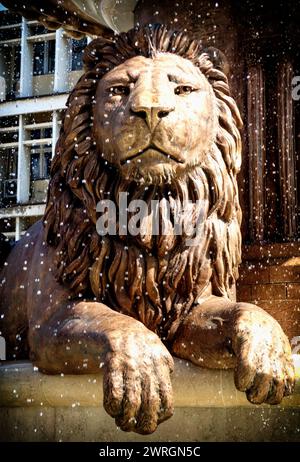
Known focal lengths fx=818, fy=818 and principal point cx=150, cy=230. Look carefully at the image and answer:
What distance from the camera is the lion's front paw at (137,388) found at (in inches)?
96.0

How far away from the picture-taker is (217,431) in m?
2.82

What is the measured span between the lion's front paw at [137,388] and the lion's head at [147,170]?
1.77 feet

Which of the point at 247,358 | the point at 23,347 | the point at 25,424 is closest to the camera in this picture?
the point at 247,358

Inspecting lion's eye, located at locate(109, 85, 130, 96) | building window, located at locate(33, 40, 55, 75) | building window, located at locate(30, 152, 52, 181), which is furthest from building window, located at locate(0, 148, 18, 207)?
lion's eye, located at locate(109, 85, 130, 96)

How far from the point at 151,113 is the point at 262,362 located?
1003mm

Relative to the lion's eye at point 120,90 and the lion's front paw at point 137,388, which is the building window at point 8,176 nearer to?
the lion's eye at point 120,90

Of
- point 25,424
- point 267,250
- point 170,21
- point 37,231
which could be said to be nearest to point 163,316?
point 25,424

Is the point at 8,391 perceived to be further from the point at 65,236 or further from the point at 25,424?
the point at 65,236

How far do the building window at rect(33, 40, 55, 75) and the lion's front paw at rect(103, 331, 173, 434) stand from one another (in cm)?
1828

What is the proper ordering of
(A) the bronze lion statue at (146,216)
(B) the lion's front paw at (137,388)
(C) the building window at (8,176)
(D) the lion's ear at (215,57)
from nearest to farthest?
(B) the lion's front paw at (137,388)
(A) the bronze lion statue at (146,216)
(D) the lion's ear at (215,57)
(C) the building window at (8,176)

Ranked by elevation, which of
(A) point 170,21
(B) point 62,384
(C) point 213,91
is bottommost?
(B) point 62,384

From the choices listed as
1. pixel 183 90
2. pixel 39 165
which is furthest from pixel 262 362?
pixel 39 165

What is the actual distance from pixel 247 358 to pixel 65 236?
1001 mm

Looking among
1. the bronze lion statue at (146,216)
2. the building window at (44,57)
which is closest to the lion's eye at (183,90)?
the bronze lion statue at (146,216)
